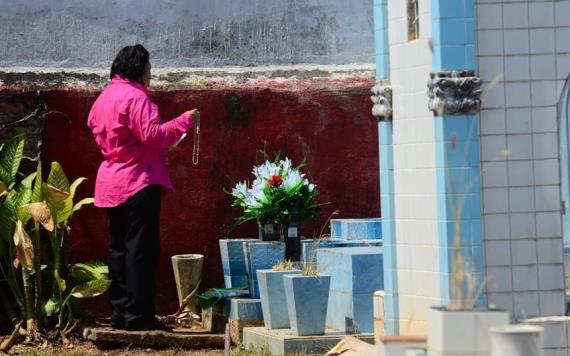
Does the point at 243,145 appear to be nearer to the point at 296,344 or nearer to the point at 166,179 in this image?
the point at 166,179

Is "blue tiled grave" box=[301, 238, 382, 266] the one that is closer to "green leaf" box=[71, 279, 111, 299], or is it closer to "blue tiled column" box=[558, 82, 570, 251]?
"green leaf" box=[71, 279, 111, 299]

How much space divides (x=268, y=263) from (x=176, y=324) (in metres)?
1.05

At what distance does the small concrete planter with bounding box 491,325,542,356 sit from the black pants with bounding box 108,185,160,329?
4.21m

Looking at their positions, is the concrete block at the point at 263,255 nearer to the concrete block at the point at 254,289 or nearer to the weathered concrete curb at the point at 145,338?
the concrete block at the point at 254,289

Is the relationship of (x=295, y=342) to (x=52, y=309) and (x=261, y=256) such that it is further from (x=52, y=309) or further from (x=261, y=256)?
(x=52, y=309)

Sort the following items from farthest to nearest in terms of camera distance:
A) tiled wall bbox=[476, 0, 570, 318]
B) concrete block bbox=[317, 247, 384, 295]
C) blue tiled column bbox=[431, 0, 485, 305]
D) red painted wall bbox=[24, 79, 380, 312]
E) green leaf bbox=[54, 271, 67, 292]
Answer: red painted wall bbox=[24, 79, 380, 312]
green leaf bbox=[54, 271, 67, 292]
concrete block bbox=[317, 247, 384, 295]
tiled wall bbox=[476, 0, 570, 318]
blue tiled column bbox=[431, 0, 485, 305]

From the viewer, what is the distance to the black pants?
30.2ft

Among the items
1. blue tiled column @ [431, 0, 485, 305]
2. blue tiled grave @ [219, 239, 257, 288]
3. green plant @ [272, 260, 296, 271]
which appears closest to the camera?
blue tiled column @ [431, 0, 485, 305]

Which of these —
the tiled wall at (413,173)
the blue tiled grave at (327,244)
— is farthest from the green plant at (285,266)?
the tiled wall at (413,173)

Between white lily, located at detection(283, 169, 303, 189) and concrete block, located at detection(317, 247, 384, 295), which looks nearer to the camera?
concrete block, located at detection(317, 247, 384, 295)

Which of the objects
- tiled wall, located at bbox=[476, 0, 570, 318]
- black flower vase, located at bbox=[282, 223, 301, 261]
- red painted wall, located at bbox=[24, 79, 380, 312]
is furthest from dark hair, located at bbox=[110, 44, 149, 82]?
tiled wall, located at bbox=[476, 0, 570, 318]

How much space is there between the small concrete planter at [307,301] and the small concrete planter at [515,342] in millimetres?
3257

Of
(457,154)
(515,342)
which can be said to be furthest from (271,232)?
(515,342)

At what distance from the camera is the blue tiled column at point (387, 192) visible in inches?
315
